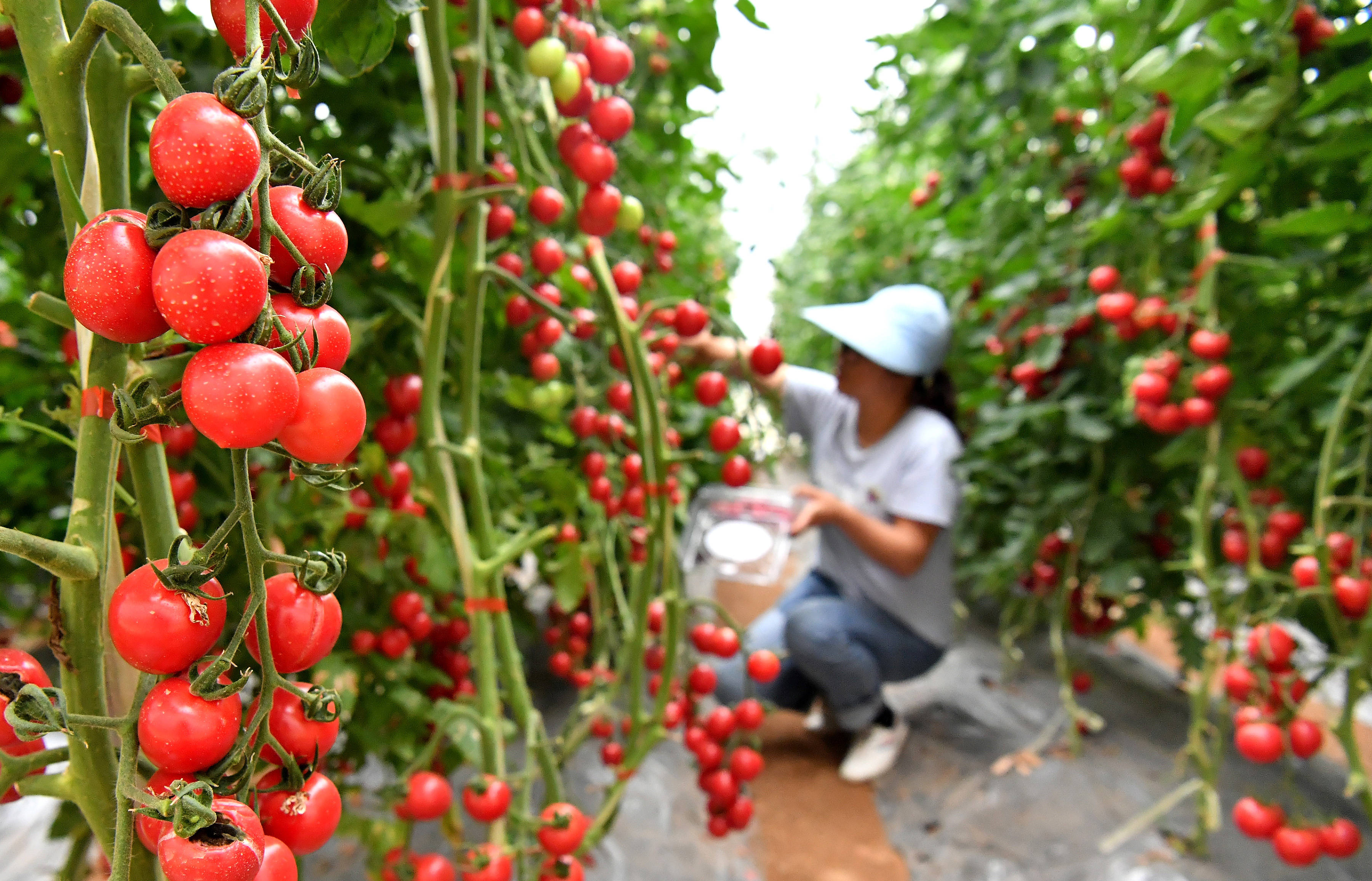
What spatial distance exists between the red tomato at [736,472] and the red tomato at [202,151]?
3.19ft

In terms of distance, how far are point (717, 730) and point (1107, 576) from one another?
1124mm

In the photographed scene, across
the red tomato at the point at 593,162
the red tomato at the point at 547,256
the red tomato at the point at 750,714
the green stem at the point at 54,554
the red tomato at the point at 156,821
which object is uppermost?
the red tomato at the point at 593,162

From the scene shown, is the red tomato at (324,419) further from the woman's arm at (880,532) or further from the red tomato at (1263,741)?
the woman's arm at (880,532)

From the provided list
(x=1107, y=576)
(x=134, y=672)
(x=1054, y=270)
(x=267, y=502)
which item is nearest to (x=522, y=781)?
(x=267, y=502)

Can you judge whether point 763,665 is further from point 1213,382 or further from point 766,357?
point 1213,382

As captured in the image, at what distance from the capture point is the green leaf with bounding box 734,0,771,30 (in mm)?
908

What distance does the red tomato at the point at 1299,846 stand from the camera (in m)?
1.23

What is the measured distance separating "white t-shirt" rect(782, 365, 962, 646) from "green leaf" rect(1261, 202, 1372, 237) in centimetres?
90

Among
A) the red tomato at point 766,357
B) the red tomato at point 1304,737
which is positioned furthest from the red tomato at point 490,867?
the red tomato at point 1304,737

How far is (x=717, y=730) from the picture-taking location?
1.24 meters

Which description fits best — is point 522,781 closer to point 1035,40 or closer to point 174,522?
point 174,522

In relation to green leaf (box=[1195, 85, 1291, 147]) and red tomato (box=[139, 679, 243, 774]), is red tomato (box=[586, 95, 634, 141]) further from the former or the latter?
green leaf (box=[1195, 85, 1291, 147])

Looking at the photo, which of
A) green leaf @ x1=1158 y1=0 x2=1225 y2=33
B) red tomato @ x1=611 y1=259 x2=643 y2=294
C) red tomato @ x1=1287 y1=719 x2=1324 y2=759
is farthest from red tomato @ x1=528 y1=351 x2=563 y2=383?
red tomato @ x1=1287 y1=719 x2=1324 y2=759

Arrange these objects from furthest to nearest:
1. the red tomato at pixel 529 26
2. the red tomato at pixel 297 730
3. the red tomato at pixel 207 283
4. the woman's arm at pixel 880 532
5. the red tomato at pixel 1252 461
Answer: the woman's arm at pixel 880 532
the red tomato at pixel 1252 461
the red tomato at pixel 529 26
the red tomato at pixel 297 730
the red tomato at pixel 207 283
